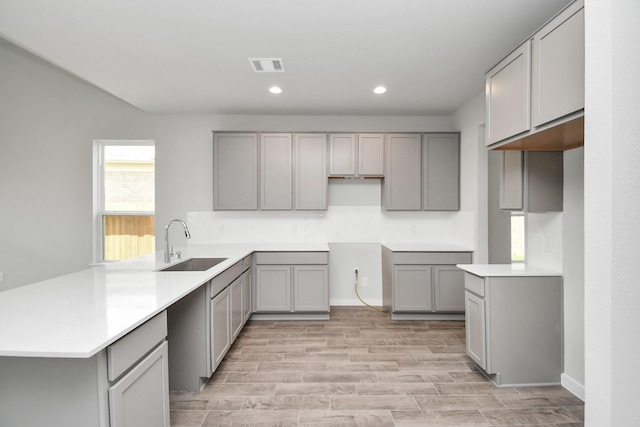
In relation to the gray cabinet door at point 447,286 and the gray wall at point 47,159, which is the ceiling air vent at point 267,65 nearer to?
the gray wall at point 47,159

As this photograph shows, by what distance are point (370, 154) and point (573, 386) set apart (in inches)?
121

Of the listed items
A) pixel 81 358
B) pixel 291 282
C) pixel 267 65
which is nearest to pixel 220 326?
pixel 291 282

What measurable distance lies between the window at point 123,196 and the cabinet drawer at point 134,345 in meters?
3.54

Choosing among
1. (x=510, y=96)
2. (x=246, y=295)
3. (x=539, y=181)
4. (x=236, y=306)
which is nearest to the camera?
(x=510, y=96)

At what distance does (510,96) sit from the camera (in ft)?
7.29

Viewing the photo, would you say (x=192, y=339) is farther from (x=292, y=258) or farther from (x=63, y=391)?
(x=292, y=258)

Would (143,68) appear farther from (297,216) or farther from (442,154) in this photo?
(442,154)

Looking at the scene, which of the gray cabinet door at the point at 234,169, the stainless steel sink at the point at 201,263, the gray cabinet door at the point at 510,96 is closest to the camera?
the gray cabinet door at the point at 510,96

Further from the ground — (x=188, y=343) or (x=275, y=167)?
(x=275, y=167)

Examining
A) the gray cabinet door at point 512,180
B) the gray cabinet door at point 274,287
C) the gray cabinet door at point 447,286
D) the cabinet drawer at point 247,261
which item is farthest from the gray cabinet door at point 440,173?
the cabinet drawer at point 247,261

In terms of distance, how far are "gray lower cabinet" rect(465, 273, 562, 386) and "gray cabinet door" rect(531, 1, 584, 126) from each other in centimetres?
132

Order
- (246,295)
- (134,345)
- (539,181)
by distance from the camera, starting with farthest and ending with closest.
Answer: (246,295) < (539,181) < (134,345)

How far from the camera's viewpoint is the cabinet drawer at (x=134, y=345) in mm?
1308

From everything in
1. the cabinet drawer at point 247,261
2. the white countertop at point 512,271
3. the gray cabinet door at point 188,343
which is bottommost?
the gray cabinet door at point 188,343
